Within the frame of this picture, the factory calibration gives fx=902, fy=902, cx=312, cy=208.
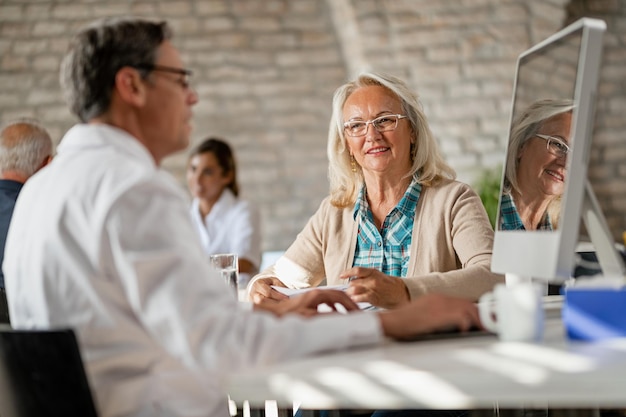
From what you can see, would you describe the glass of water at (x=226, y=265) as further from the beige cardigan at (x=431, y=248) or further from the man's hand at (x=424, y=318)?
the man's hand at (x=424, y=318)

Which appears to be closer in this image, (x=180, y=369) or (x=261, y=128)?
(x=180, y=369)

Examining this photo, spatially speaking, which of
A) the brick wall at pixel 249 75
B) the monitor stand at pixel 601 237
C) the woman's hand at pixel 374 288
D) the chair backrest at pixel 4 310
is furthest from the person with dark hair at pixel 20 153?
the brick wall at pixel 249 75

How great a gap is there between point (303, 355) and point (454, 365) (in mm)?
245

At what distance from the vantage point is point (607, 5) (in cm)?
650

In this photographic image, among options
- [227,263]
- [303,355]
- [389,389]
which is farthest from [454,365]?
[227,263]

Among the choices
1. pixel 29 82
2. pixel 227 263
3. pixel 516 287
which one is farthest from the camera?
pixel 29 82

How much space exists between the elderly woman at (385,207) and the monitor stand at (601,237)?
2.46ft

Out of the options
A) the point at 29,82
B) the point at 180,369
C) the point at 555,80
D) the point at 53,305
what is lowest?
the point at 180,369

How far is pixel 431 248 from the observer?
2.54 metres

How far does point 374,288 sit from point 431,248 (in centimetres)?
55

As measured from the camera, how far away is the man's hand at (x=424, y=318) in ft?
4.80

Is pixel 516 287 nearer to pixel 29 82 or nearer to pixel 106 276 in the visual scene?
pixel 106 276

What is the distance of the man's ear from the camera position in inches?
58.9

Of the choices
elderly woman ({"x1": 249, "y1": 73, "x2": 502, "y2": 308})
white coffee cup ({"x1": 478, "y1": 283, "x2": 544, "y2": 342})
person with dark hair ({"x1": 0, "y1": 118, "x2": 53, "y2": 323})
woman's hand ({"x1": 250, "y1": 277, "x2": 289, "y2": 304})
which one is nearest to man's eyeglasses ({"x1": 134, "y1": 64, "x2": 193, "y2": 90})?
white coffee cup ({"x1": 478, "y1": 283, "x2": 544, "y2": 342})
